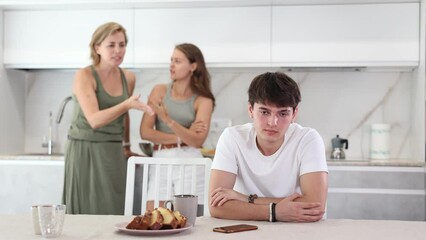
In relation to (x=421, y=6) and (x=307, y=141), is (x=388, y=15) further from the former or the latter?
(x=307, y=141)

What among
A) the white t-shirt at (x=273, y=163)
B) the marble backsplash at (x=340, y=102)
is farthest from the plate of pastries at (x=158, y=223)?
the marble backsplash at (x=340, y=102)

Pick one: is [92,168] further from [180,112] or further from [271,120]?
[271,120]

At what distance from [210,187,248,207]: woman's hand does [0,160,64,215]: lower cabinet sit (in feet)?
6.73

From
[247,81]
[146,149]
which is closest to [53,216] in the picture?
[146,149]

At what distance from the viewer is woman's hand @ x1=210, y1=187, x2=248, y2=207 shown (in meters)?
2.06

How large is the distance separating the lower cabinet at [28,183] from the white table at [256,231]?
197 centimetres

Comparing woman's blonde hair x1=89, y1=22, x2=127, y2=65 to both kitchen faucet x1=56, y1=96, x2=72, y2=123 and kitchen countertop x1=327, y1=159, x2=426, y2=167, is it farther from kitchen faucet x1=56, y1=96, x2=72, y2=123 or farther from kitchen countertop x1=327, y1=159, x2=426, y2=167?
kitchen countertop x1=327, y1=159, x2=426, y2=167

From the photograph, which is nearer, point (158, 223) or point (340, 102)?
point (158, 223)

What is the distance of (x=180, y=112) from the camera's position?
3480 millimetres

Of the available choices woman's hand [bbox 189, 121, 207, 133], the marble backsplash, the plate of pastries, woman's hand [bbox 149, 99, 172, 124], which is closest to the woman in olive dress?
woman's hand [bbox 149, 99, 172, 124]

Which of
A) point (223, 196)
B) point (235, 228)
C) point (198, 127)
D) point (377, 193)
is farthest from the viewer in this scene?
point (377, 193)

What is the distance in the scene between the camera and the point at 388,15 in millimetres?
3953

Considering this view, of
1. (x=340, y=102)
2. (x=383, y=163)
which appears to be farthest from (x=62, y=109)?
(x=383, y=163)

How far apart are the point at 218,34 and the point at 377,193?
1449 millimetres
